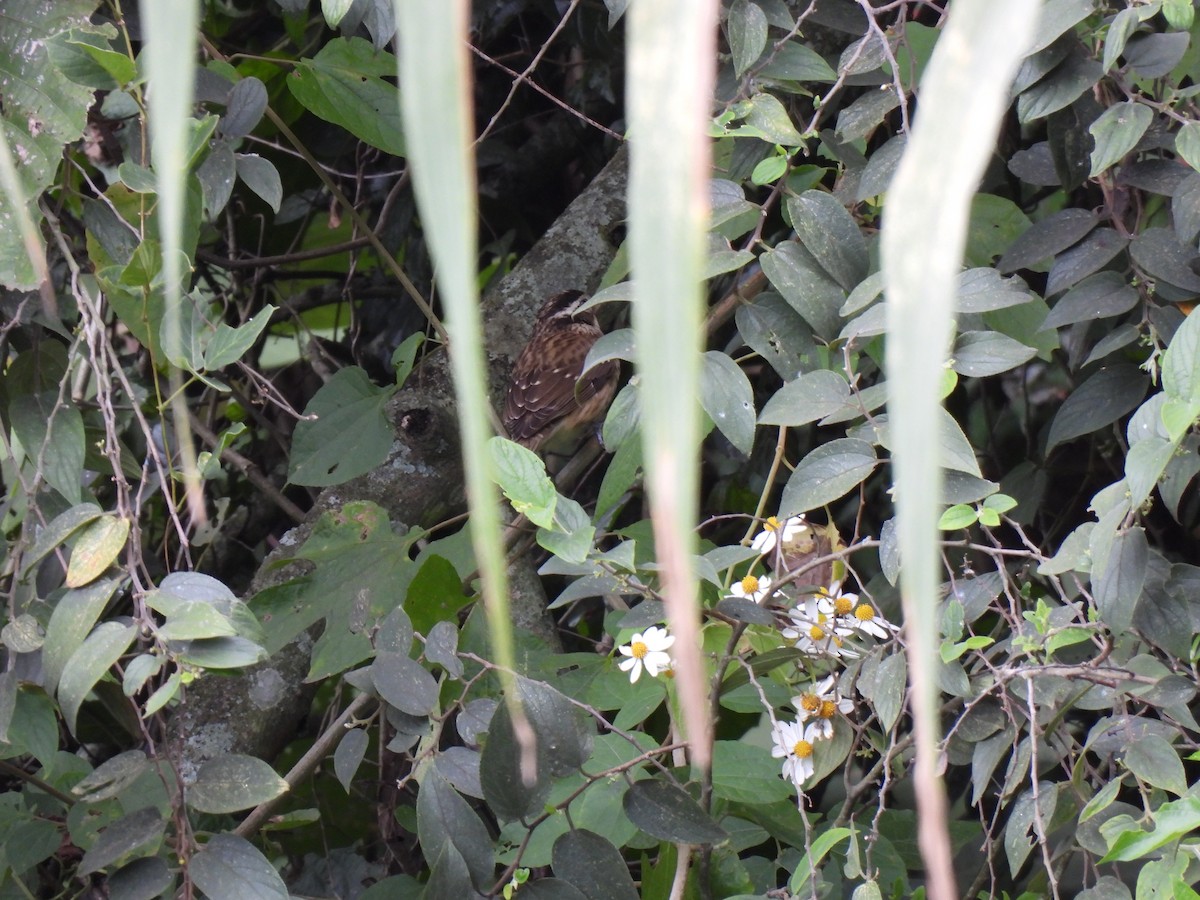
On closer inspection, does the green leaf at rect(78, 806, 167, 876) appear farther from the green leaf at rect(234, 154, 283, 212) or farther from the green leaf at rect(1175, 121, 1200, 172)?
the green leaf at rect(1175, 121, 1200, 172)

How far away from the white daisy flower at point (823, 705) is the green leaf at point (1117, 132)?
72 cm

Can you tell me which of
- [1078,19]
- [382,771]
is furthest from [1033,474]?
[382,771]

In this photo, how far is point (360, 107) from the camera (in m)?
1.88

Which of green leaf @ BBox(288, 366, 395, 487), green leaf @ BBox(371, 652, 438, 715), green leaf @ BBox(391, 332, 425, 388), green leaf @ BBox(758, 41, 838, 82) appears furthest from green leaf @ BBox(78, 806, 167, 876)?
green leaf @ BBox(758, 41, 838, 82)

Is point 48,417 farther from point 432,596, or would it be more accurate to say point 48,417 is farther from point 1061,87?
point 1061,87

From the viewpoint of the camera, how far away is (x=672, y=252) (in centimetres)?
27

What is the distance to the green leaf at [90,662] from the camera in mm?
1075

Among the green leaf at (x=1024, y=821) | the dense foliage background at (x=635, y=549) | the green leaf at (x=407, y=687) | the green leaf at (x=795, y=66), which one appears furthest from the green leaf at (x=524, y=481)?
the green leaf at (x=795, y=66)

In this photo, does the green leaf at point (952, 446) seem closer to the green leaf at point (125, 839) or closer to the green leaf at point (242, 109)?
the green leaf at point (125, 839)

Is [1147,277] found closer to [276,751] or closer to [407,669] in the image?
[407,669]

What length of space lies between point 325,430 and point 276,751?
0.58 m

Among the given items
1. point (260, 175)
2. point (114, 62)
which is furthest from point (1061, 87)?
point (114, 62)

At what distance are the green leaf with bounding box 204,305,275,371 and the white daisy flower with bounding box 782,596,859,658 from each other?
0.72m

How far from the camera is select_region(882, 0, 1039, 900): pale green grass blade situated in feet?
0.84
